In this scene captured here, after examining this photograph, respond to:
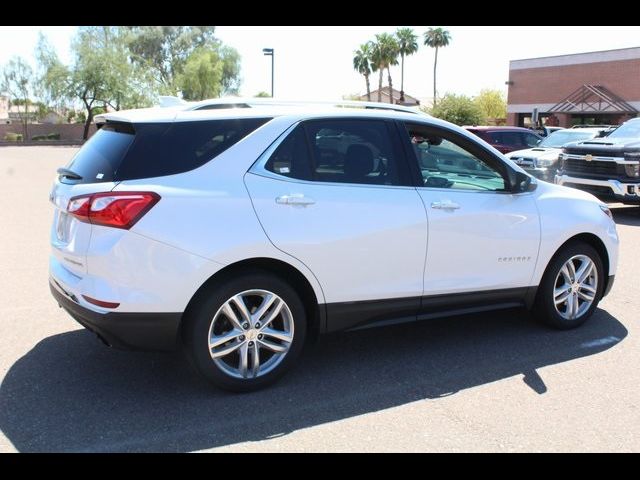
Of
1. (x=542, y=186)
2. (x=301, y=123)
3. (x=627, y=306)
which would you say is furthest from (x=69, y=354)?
(x=627, y=306)

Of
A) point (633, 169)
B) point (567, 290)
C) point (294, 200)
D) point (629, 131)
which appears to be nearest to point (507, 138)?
point (629, 131)

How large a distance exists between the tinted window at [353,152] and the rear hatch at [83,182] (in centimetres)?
118

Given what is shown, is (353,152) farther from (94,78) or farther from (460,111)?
(94,78)

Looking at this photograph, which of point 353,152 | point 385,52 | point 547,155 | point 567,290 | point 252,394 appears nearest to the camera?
point 252,394

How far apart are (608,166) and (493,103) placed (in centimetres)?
5776

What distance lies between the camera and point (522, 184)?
15.9 feet

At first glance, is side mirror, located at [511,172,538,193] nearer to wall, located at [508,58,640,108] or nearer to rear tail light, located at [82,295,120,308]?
rear tail light, located at [82,295,120,308]

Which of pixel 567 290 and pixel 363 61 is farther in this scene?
pixel 363 61

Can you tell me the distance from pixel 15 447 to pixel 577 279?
4.25m

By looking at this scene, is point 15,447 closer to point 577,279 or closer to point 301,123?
point 301,123

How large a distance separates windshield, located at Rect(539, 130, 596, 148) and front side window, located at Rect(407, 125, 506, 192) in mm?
11373

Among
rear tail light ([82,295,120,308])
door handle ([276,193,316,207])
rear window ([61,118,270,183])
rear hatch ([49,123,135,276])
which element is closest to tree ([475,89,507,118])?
door handle ([276,193,316,207])

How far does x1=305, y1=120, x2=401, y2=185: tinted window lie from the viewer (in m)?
4.18

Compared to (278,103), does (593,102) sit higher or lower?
higher
